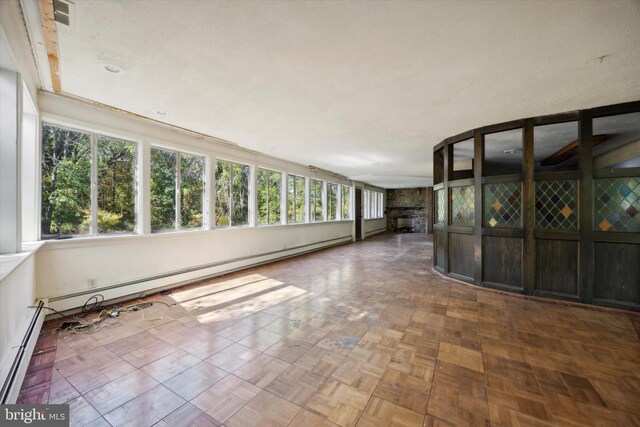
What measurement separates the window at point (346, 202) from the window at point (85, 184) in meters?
7.49

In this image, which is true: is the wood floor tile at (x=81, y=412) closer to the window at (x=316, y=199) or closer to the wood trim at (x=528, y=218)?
the wood trim at (x=528, y=218)

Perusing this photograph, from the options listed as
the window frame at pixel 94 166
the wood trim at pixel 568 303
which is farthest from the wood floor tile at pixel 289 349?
the wood trim at pixel 568 303

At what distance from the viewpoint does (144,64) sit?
232 centimetres

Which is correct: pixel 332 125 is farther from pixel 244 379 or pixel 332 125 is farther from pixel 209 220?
pixel 244 379

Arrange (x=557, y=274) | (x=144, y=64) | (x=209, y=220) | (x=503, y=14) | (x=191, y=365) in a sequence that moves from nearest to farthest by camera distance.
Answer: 1. (x=503, y=14)
2. (x=191, y=365)
3. (x=144, y=64)
4. (x=557, y=274)
5. (x=209, y=220)

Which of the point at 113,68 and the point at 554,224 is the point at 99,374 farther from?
the point at 554,224

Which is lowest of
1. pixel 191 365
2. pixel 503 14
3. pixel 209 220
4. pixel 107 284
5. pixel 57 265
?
pixel 191 365

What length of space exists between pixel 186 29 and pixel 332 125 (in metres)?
2.40

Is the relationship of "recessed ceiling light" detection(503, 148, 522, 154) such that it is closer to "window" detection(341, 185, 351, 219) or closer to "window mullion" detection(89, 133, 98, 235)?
"window" detection(341, 185, 351, 219)

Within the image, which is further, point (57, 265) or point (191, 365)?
point (57, 265)

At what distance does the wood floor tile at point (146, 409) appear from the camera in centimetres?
151

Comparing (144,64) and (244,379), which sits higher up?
(144,64)

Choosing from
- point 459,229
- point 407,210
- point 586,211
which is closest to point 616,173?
point 586,211

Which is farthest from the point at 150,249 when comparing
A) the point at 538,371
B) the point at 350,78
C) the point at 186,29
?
the point at 538,371
